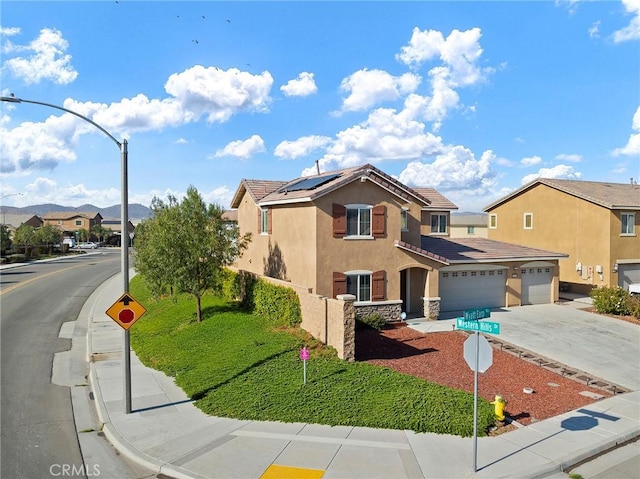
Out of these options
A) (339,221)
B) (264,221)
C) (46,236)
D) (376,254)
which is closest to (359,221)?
(339,221)

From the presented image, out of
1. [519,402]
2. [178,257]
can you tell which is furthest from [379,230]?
[519,402]

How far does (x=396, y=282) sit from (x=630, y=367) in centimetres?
905

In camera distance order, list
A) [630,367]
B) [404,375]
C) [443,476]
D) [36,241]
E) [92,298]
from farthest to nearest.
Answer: [36,241]
[92,298]
[630,367]
[404,375]
[443,476]

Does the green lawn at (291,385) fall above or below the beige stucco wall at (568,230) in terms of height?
below

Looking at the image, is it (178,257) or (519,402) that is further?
(178,257)

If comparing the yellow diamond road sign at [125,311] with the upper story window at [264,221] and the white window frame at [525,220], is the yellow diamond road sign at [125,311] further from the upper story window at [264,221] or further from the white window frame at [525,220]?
the white window frame at [525,220]

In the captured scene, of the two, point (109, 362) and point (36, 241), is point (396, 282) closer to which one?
point (109, 362)

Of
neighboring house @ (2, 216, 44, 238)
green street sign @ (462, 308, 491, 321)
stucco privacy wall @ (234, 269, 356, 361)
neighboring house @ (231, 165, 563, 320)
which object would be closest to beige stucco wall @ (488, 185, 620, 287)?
neighboring house @ (231, 165, 563, 320)

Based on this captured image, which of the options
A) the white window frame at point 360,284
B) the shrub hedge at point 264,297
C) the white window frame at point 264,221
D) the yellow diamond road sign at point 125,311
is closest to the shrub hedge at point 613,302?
the white window frame at point 360,284

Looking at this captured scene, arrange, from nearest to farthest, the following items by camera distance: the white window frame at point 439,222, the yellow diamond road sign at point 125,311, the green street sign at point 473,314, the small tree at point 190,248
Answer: the green street sign at point 473,314 → the yellow diamond road sign at point 125,311 → the small tree at point 190,248 → the white window frame at point 439,222

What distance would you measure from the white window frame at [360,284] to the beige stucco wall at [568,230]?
17.2 metres

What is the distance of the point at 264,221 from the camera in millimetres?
26016

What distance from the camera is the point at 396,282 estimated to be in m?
21.2

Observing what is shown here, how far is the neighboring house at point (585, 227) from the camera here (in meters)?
29.2
